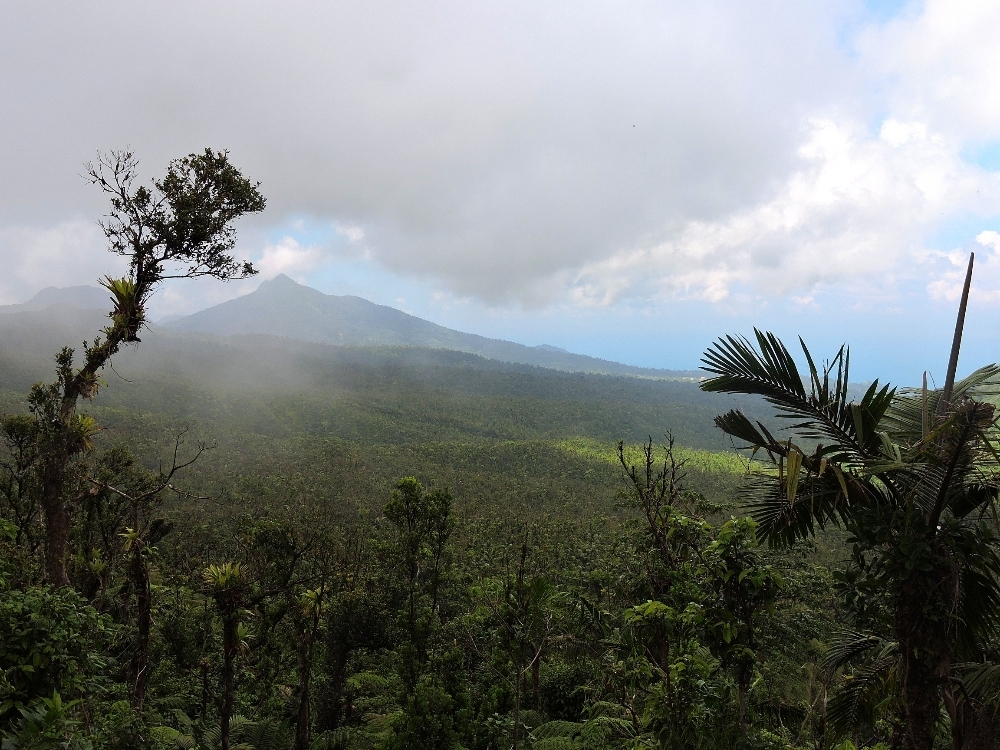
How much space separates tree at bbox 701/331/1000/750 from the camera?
10.1ft

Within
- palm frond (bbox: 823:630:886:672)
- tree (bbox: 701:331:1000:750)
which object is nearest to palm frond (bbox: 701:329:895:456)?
tree (bbox: 701:331:1000:750)

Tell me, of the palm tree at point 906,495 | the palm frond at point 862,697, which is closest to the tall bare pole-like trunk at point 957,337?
the palm tree at point 906,495

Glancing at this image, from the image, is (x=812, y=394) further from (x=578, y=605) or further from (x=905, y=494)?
(x=578, y=605)

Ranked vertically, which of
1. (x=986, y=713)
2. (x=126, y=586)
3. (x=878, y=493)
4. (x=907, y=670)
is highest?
(x=878, y=493)

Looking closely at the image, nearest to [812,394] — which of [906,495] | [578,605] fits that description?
[906,495]

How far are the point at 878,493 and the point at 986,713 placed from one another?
2133 mm

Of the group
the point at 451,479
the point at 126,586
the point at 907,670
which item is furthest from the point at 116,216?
the point at 451,479

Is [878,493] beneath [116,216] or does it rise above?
beneath

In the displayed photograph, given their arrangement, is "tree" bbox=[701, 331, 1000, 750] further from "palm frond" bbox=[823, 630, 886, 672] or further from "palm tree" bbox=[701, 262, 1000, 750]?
"palm frond" bbox=[823, 630, 886, 672]

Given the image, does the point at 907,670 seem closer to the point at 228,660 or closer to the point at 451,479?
the point at 228,660

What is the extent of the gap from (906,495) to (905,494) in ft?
0.09

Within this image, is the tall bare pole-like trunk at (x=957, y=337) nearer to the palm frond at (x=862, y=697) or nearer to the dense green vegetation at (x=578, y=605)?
the dense green vegetation at (x=578, y=605)

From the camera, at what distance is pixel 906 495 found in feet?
11.0

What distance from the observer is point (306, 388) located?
5074 inches
